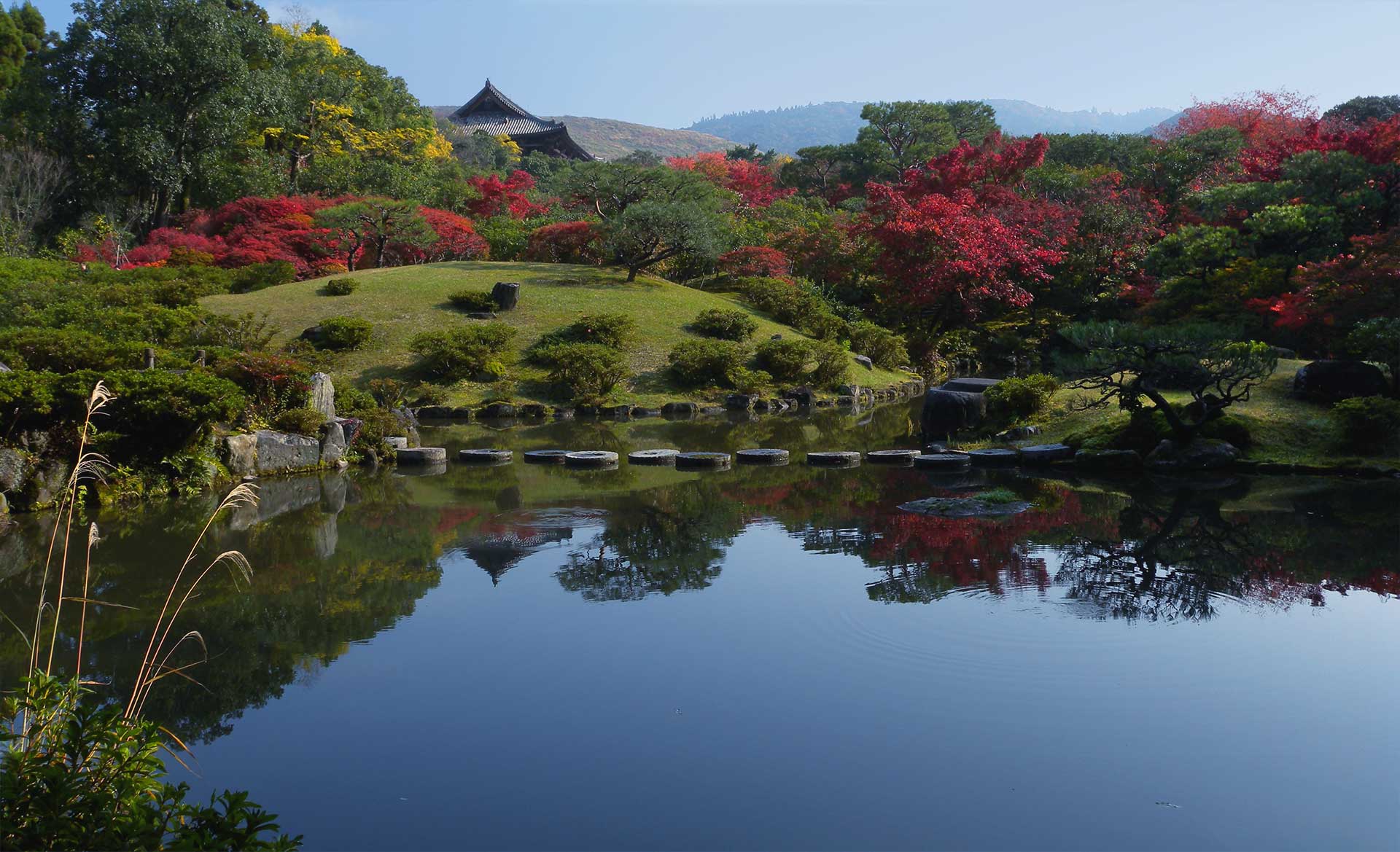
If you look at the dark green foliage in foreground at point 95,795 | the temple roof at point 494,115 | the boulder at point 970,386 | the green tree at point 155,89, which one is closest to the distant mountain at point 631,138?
the temple roof at point 494,115

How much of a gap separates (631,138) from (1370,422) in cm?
13065

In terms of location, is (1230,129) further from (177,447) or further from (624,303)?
(177,447)

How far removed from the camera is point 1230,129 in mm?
27219

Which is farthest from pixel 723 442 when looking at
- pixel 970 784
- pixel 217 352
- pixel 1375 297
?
pixel 970 784

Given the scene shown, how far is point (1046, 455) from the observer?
13031mm

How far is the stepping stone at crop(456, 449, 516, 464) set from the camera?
13.8 meters

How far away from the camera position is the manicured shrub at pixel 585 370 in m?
20.2

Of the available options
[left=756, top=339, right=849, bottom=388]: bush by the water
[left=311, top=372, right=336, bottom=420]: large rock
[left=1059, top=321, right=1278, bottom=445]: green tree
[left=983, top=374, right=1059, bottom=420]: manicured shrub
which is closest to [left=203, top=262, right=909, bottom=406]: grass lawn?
[left=756, top=339, right=849, bottom=388]: bush by the water

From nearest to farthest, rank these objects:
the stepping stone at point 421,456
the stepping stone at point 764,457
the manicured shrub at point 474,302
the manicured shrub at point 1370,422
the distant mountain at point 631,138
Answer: the manicured shrub at point 1370,422, the stepping stone at point 421,456, the stepping stone at point 764,457, the manicured shrub at point 474,302, the distant mountain at point 631,138

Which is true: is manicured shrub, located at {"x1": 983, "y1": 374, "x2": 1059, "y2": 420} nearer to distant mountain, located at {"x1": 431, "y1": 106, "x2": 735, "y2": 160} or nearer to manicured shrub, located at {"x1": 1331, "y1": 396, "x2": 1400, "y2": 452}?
manicured shrub, located at {"x1": 1331, "y1": 396, "x2": 1400, "y2": 452}

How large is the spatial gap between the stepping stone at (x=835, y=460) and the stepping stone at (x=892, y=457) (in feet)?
0.84

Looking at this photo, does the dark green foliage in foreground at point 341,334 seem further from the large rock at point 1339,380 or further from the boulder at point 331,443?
the large rock at point 1339,380

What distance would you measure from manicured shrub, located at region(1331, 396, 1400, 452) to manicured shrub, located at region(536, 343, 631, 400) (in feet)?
41.8

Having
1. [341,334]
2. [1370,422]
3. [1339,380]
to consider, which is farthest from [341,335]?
[1370,422]
